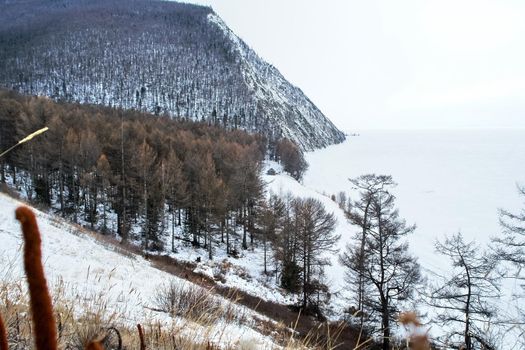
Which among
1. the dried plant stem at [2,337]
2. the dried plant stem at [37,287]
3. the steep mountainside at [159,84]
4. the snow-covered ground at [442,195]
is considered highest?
the steep mountainside at [159,84]

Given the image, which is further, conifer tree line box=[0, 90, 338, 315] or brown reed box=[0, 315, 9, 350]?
conifer tree line box=[0, 90, 338, 315]

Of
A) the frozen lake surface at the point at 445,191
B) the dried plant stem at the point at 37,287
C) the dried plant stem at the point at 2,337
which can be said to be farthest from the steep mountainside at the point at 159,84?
the dried plant stem at the point at 37,287

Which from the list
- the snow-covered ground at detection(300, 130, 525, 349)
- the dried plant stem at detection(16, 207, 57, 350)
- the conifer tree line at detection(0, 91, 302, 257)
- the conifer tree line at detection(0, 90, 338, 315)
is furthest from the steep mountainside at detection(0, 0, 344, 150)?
the dried plant stem at detection(16, 207, 57, 350)

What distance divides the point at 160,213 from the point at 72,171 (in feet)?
34.7

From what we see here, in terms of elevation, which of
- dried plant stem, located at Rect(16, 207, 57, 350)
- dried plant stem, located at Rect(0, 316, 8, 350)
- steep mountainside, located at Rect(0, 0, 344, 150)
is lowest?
dried plant stem, located at Rect(0, 316, 8, 350)

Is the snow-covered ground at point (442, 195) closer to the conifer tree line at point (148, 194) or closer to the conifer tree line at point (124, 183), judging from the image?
the conifer tree line at point (148, 194)

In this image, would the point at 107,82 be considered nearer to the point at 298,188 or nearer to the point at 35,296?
the point at 298,188

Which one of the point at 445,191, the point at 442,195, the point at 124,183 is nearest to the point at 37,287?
the point at 124,183

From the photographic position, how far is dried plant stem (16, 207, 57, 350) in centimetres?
51

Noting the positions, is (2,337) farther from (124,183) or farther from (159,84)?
(159,84)

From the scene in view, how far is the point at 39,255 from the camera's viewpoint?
56 centimetres

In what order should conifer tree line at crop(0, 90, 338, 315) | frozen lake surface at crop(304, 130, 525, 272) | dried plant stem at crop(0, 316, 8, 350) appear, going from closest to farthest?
dried plant stem at crop(0, 316, 8, 350), conifer tree line at crop(0, 90, 338, 315), frozen lake surface at crop(304, 130, 525, 272)

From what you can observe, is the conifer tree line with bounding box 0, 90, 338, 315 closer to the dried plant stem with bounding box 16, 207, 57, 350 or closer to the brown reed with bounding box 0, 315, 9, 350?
the brown reed with bounding box 0, 315, 9, 350

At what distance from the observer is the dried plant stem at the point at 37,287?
508 mm
